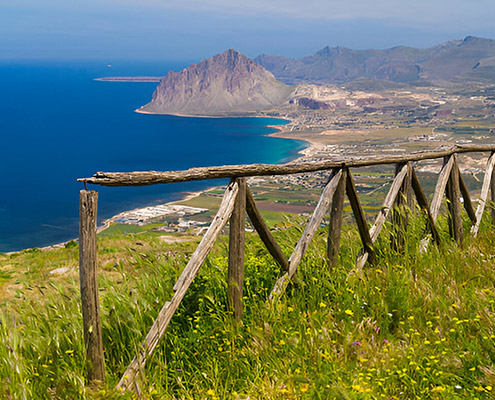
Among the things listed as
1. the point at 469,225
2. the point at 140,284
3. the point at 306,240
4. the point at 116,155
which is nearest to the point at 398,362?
the point at 306,240

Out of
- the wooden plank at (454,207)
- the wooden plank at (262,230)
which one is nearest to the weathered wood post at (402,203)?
the wooden plank at (454,207)

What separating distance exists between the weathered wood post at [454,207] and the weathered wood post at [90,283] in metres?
5.94

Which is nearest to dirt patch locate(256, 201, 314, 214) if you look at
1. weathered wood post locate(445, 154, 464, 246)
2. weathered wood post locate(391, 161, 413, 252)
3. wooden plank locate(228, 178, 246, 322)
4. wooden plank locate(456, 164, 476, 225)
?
wooden plank locate(456, 164, 476, 225)

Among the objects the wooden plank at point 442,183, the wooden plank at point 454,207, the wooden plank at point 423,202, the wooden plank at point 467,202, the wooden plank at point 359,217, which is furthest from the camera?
the wooden plank at point 467,202

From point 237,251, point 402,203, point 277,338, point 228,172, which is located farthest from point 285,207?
point 277,338

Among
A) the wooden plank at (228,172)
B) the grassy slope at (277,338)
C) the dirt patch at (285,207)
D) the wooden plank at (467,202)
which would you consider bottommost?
the dirt patch at (285,207)

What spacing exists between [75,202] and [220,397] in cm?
14185

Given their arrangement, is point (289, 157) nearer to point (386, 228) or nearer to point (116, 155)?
point (116, 155)

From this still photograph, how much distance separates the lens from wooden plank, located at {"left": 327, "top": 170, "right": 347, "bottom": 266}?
5.68 meters

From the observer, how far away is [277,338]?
13.7ft

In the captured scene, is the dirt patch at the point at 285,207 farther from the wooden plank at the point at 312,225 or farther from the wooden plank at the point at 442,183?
the wooden plank at the point at 312,225

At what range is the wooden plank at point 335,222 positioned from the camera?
568 centimetres

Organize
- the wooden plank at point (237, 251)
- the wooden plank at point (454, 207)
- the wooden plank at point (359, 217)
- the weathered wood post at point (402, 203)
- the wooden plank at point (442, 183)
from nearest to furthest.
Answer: the wooden plank at point (237, 251), the wooden plank at point (359, 217), the weathered wood post at point (402, 203), the wooden plank at point (442, 183), the wooden plank at point (454, 207)

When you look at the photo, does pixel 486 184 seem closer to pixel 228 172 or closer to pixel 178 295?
pixel 228 172
